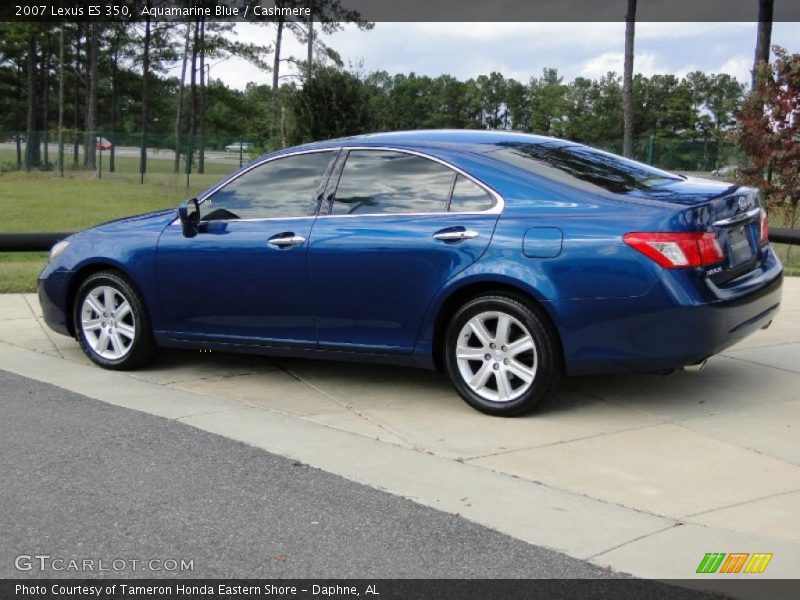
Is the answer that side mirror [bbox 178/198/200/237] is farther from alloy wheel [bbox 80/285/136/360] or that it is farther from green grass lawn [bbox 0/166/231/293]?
green grass lawn [bbox 0/166/231/293]

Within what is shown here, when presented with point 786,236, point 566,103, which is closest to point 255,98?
point 566,103

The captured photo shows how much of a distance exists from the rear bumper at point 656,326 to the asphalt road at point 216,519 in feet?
4.07

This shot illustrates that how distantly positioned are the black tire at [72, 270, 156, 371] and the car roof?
5.29 ft

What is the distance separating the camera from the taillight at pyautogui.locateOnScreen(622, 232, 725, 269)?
17.5 ft

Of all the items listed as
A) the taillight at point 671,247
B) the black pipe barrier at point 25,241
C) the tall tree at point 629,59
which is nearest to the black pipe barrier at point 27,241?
the black pipe barrier at point 25,241

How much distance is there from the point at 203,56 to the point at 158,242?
171 feet

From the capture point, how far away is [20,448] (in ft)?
17.7

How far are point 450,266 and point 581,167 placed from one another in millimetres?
1065

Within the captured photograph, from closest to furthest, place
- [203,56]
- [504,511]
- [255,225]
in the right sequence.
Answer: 1. [504,511]
2. [255,225]
3. [203,56]

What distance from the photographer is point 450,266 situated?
19.1 feet

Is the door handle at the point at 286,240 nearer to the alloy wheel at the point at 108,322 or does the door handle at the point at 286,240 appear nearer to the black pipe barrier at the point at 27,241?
the alloy wheel at the point at 108,322

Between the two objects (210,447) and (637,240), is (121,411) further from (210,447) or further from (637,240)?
(637,240)

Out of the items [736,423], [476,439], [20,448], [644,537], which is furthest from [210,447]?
[736,423]

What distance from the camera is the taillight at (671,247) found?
5328mm
